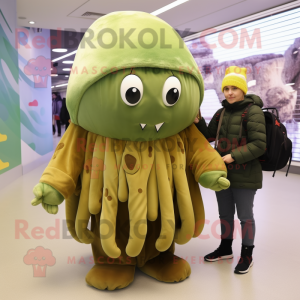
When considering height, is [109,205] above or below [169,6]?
below

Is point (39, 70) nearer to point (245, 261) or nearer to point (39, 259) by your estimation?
point (39, 259)

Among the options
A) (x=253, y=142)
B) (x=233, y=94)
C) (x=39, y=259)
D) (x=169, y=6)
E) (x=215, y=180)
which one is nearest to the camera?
(x=215, y=180)

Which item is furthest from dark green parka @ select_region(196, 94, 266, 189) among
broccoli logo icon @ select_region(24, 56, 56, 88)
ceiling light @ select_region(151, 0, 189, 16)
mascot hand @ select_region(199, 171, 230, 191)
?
broccoli logo icon @ select_region(24, 56, 56, 88)

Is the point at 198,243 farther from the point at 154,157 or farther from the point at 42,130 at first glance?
the point at 42,130

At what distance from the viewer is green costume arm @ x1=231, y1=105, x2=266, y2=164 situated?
1.79 metres

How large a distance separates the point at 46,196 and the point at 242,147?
1.12m

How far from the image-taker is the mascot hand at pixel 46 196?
1.57 metres

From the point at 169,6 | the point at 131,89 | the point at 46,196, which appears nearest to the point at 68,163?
the point at 46,196

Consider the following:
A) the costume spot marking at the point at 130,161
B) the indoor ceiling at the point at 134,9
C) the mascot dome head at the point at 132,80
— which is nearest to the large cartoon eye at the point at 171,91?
the mascot dome head at the point at 132,80

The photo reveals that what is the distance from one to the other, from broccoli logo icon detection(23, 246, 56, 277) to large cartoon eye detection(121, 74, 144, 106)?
124 centimetres

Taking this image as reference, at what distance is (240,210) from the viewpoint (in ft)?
6.40

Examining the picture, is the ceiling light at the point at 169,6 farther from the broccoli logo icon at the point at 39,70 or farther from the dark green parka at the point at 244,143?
the dark green parka at the point at 244,143

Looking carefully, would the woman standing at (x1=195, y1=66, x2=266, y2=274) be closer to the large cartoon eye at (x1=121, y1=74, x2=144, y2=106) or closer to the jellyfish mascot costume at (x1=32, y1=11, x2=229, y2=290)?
the jellyfish mascot costume at (x1=32, y1=11, x2=229, y2=290)

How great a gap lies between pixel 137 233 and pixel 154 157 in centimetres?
40
